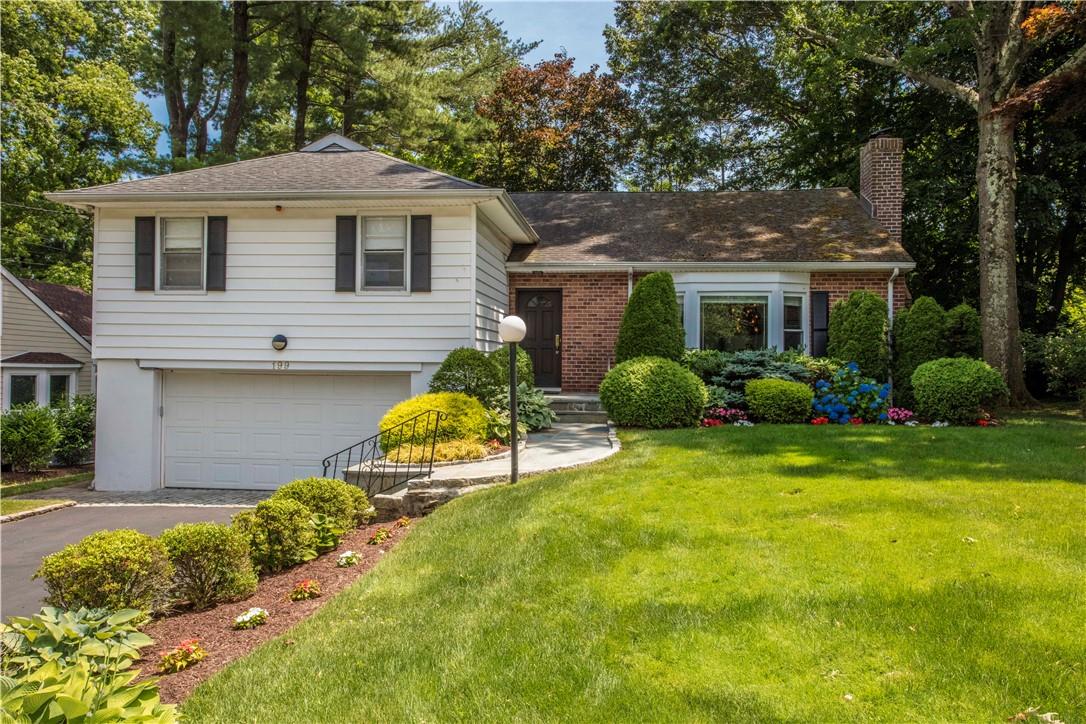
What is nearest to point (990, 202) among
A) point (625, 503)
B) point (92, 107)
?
point (625, 503)

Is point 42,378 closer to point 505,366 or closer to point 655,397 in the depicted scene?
point 505,366

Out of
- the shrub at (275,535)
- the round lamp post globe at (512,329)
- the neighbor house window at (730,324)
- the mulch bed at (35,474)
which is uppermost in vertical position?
the neighbor house window at (730,324)

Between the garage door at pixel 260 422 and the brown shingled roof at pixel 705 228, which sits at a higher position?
the brown shingled roof at pixel 705 228

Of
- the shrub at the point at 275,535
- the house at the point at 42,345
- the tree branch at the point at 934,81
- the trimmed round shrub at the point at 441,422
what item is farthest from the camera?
the house at the point at 42,345

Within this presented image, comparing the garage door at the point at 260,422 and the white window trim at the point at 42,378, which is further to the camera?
the white window trim at the point at 42,378

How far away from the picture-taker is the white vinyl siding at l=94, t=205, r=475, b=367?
33.8 ft

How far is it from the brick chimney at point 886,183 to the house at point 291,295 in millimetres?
1875

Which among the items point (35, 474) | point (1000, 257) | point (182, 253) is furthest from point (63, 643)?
point (1000, 257)

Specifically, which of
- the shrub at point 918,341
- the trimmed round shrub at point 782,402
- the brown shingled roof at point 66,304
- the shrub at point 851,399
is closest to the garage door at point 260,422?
the trimmed round shrub at point 782,402

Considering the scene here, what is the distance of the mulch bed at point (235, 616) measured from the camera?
3.34 meters

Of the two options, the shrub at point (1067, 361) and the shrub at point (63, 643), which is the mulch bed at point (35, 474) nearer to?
the shrub at point (63, 643)

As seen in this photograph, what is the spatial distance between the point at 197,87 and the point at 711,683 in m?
23.1

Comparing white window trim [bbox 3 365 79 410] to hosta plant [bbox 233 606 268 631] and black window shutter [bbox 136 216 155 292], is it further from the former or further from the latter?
hosta plant [bbox 233 606 268 631]

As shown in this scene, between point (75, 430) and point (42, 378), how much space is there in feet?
8.31
